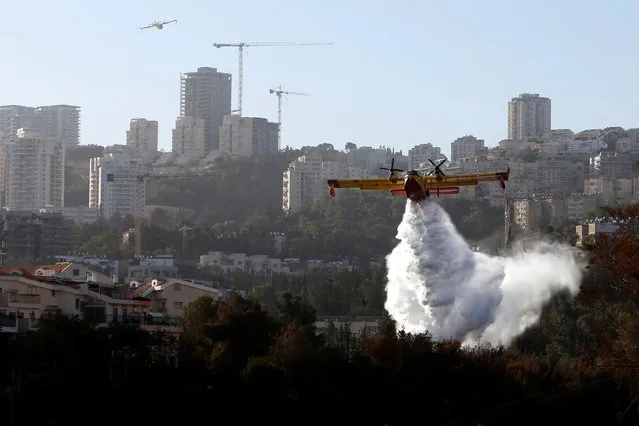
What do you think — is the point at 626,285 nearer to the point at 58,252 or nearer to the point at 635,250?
the point at 635,250

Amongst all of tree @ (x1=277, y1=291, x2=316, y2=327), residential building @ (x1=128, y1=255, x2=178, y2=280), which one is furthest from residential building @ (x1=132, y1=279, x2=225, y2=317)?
residential building @ (x1=128, y1=255, x2=178, y2=280)

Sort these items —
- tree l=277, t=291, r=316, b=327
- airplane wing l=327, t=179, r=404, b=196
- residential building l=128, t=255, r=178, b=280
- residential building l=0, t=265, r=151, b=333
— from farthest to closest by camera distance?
1. residential building l=128, t=255, r=178, b=280
2. airplane wing l=327, t=179, r=404, b=196
3. tree l=277, t=291, r=316, b=327
4. residential building l=0, t=265, r=151, b=333

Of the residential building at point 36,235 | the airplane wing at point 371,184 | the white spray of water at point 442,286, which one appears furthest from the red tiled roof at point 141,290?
the residential building at point 36,235

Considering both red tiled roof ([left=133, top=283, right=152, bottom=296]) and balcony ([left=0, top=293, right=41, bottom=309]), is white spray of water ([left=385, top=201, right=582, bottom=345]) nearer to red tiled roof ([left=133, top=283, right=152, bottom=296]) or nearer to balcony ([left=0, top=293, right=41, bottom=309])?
red tiled roof ([left=133, top=283, right=152, bottom=296])

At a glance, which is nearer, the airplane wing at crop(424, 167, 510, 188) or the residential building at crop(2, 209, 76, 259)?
the airplane wing at crop(424, 167, 510, 188)

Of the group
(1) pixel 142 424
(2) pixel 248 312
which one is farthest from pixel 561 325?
(1) pixel 142 424

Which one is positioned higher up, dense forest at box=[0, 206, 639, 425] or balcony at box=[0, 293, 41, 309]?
balcony at box=[0, 293, 41, 309]

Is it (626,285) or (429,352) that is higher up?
(626,285)

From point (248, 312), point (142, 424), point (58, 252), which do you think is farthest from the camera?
point (58, 252)
